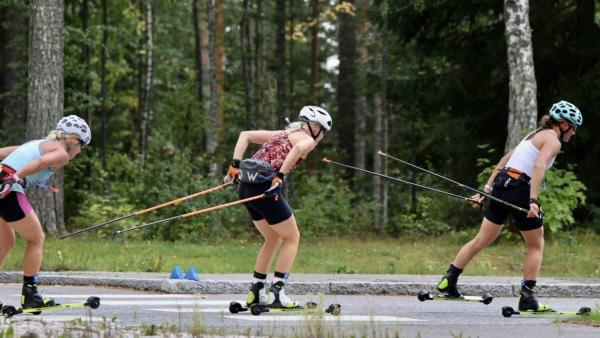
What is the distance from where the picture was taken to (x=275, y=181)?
969cm

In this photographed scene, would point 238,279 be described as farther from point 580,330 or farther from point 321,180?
point 321,180

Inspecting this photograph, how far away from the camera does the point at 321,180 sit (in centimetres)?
3262

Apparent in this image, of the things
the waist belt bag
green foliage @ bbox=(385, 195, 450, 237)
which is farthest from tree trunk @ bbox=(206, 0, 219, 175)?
the waist belt bag

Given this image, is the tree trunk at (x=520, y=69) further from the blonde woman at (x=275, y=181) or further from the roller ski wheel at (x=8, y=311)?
the roller ski wheel at (x=8, y=311)

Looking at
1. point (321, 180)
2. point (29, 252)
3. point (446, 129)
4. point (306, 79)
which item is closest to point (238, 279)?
point (29, 252)

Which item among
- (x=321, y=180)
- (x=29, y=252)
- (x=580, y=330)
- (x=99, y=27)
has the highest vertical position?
(x=99, y=27)

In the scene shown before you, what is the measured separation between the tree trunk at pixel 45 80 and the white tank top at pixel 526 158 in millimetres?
11389

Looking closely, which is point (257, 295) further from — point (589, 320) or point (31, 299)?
point (589, 320)

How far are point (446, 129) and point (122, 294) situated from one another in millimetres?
14590

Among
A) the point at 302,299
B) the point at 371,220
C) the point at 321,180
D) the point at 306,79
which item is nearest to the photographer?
the point at 302,299

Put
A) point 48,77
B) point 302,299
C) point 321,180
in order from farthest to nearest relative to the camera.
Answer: point 321,180 → point 48,77 → point 302,299

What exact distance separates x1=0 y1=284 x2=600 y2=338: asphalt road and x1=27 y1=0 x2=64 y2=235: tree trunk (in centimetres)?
720

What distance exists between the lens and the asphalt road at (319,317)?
8.18 m

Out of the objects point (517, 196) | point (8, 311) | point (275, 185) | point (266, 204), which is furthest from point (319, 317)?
point (517, 196)
